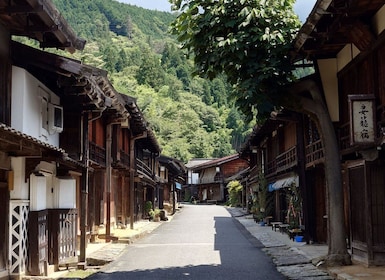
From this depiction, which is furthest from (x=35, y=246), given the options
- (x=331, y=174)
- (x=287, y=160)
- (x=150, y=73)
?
(x=150, y=73)

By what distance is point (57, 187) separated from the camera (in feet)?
51.2

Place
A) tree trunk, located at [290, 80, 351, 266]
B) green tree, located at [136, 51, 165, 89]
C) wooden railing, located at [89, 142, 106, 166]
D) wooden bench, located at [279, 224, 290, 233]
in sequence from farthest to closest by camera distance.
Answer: green tree, located at [136, 51, 165, 89]
wooden bench, located at [279, 224, 290, 233]
wooden railing, located at [89, 142, 106, 166]
tree trunk, located at [290, 80, 351, 266]

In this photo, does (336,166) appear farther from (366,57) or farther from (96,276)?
(96,276)

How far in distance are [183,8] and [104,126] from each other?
10.5m

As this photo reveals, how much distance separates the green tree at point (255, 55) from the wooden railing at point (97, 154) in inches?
273

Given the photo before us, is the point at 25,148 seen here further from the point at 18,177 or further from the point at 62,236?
the point at 62,236

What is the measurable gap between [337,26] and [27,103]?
24.5 feet

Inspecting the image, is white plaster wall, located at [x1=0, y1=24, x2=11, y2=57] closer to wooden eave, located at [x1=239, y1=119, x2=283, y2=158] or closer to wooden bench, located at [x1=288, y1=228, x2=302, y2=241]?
wooden bench, located at [x1=288, y1=228, x2=302, y2=241]

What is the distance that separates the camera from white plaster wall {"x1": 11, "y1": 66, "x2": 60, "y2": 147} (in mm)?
12930

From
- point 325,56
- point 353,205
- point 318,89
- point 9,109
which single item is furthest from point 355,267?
point 9,109

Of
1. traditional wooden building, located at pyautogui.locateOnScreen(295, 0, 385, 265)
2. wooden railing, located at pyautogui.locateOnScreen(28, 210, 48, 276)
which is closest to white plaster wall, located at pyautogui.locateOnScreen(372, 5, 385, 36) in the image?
traditional wooden building, located at pyautogui.locateOnScreen(295, 0, 385, 265)

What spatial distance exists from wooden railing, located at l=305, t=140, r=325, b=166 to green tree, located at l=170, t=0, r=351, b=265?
4311 millimetres

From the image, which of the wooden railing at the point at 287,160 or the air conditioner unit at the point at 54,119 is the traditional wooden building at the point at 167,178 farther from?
the air conditioner unit at the point at 54,119

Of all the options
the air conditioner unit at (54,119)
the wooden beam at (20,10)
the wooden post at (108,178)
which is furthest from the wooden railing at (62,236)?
the wooden post at (108,178)
